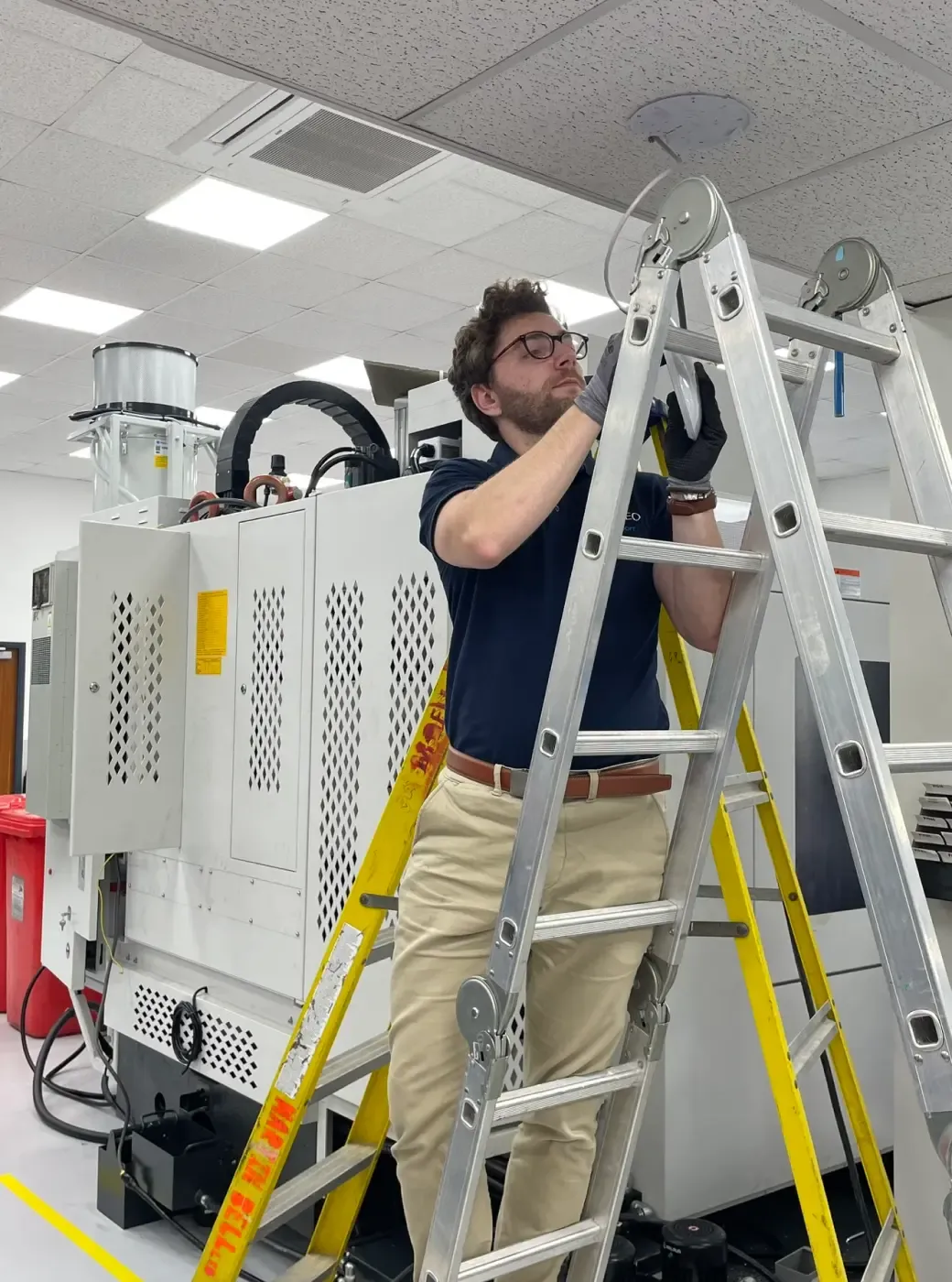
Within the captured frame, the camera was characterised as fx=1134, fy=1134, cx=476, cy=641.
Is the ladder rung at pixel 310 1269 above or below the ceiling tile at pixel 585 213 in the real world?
below

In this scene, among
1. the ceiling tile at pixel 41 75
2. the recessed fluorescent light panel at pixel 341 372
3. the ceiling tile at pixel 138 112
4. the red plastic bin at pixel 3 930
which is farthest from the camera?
the recessed fluorescent light panel at pixel 341 372

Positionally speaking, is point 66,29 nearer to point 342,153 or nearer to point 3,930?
point 342,153

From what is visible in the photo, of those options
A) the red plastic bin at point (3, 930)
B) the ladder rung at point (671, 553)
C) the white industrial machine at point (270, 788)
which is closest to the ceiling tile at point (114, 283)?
the red plastic bin at point (3, 930)

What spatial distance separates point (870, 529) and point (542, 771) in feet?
1.43

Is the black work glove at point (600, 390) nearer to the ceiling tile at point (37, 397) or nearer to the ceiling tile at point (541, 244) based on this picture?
the ceiling tile at point (541, 244)

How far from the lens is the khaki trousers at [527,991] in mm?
1510

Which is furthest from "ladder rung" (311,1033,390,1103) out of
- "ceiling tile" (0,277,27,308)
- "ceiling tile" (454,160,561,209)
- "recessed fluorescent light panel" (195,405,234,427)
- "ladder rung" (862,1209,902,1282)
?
"recessed fluorescent light panel" (195,405,234,427)

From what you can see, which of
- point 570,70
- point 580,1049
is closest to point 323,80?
point 570,70

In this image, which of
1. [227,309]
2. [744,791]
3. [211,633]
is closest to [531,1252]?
[744,791]

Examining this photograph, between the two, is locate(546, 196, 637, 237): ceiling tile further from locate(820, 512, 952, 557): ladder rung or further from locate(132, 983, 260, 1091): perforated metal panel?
locate(820, 512, 952, 557): ladder rung

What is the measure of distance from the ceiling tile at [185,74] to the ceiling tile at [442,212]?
2.93ft

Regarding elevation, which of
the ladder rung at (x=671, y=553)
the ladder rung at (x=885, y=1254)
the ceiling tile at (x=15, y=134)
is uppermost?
the ceiling tile at (x=15, y=134)

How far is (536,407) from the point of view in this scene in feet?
5.61

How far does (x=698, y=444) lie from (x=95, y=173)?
12.2ft
